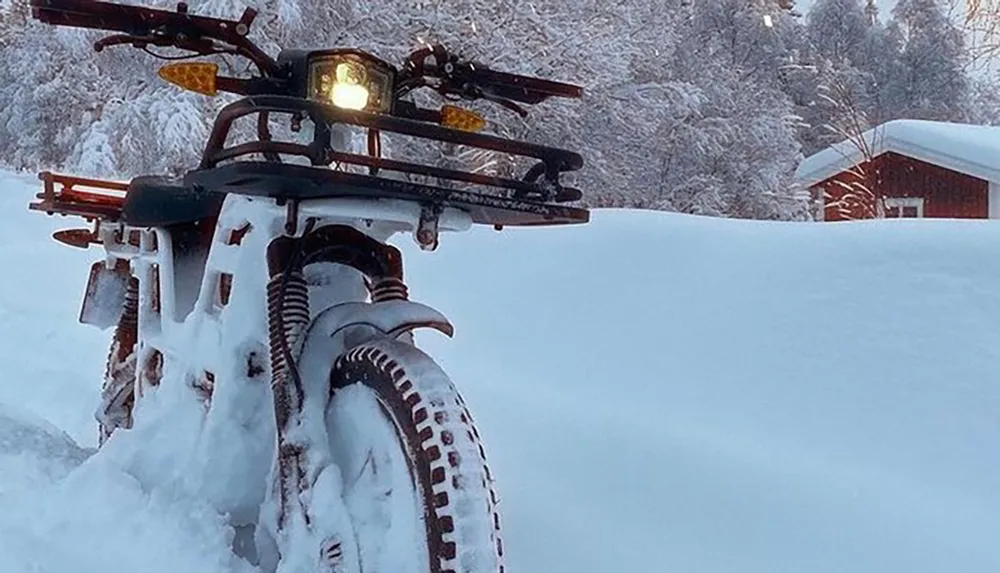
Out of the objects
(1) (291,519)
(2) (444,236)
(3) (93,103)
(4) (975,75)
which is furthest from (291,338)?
(3) (93,103)

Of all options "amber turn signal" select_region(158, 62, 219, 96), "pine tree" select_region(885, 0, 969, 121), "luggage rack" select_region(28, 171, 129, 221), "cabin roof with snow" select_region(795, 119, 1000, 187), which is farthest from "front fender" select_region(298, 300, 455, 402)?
"pine tree" select_region(885, 0, 969, 121)

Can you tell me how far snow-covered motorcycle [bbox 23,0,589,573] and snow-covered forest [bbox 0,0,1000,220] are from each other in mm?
3812

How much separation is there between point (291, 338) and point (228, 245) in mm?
351

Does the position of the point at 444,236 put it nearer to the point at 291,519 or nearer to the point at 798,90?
the point at 291,519

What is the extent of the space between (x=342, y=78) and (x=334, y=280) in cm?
44

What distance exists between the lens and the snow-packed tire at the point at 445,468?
1.46 m

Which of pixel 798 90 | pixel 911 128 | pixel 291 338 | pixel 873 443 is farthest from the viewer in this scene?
pixel 798 90

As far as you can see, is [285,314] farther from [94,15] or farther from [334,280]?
[94,15]

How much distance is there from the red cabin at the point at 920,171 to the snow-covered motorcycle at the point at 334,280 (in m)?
10.2

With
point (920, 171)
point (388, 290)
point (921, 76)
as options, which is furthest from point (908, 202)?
point (921, 76)

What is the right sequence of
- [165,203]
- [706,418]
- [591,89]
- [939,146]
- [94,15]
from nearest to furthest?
[94,15]
[165,203]
[706,418]
[939,146]
[591,89]

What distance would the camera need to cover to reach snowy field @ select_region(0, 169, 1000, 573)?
1969 mm

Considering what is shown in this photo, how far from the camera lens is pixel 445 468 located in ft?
4.86

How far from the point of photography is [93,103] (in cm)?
1425
